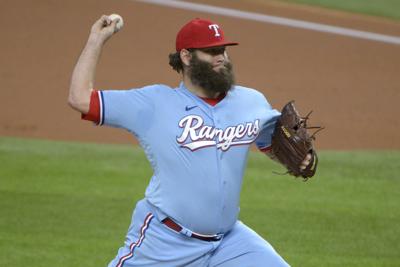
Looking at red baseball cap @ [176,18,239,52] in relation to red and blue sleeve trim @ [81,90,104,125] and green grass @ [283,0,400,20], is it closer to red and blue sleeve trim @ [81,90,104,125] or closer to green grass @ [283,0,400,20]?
red and blue sleeve trim @ [81,90,104,125]

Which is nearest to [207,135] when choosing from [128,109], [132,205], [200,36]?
[128,109]

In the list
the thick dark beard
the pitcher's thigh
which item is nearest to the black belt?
the pitcher's thigh

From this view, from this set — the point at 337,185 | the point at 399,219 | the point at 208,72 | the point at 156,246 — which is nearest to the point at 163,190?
the point at 156,246

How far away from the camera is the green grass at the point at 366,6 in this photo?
1598 cm

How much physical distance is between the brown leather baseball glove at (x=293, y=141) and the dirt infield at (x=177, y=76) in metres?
5.74

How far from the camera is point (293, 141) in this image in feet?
18.2

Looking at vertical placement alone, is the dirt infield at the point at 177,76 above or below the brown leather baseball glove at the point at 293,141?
below

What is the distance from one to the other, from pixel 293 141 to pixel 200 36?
32.6 inches

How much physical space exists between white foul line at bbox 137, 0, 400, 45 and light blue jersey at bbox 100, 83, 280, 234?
9.77m

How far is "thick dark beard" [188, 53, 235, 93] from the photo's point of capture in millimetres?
5242

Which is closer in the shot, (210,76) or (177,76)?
(210,76)

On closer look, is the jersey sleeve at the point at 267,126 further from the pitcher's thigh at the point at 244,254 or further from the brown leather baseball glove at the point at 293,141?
the pitcher's thigh at the point at 244,254

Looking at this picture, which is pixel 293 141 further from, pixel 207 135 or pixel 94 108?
pixel 94 108

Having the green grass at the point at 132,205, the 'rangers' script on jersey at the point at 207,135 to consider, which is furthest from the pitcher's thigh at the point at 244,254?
the green grass at the point at 132,205
